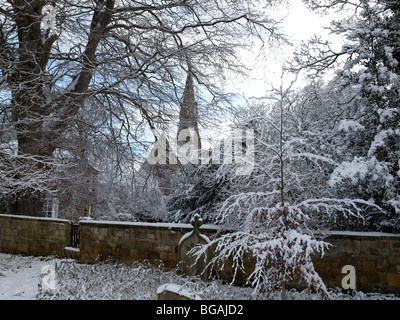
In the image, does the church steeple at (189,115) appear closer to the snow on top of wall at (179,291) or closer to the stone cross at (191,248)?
the stone cross at (191,248)

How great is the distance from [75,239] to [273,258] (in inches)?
266

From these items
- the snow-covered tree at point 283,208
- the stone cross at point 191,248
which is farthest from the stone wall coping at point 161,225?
the snow-covered tree at point 283,208

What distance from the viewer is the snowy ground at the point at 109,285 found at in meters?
5.85

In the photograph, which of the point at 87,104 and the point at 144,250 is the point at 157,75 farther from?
the point at 144,250

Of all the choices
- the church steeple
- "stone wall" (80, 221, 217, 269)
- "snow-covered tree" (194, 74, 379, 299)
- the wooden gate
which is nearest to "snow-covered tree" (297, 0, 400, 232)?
"snow-covered tree" (194, 74, 379, 299)

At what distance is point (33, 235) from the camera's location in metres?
10.3

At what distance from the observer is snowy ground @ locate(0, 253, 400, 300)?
585cm

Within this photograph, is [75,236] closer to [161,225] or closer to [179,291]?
[161,225]

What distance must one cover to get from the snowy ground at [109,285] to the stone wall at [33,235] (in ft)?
4.91

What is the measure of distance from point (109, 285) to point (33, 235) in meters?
5.13

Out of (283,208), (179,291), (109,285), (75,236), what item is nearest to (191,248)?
(109,285)

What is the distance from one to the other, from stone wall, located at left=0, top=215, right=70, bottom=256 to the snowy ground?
4.91 ft

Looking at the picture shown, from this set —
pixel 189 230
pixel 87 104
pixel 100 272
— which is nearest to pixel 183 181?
pixel 189 230

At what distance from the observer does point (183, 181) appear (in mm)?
9688
